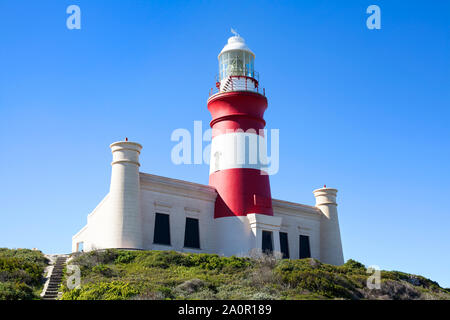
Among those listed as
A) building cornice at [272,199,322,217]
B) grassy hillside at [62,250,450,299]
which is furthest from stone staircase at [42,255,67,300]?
building cornice at [272,199,322,217]

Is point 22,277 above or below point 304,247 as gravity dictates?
below

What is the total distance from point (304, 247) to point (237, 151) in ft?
29.3

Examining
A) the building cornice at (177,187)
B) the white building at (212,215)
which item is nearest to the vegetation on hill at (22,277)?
the white building at (212,215)

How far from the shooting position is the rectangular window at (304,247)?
1362 inches

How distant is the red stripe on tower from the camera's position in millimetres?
30922

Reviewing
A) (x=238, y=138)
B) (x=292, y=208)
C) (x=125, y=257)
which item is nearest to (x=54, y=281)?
(x=125, y=257)

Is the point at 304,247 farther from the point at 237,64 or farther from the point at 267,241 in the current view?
the point at 237,64

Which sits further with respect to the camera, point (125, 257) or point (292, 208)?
point (292, 208)

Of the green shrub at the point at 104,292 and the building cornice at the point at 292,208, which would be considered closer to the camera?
the green shrub at the point at 104,292

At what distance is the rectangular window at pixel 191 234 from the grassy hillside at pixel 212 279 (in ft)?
15.9

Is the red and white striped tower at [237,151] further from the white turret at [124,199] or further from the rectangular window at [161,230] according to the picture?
the white turret at [124,199]

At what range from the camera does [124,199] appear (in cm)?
2700

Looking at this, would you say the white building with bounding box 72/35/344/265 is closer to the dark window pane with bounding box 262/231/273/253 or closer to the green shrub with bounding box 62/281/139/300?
the dark window pane with bounding box 262/231/273/253
